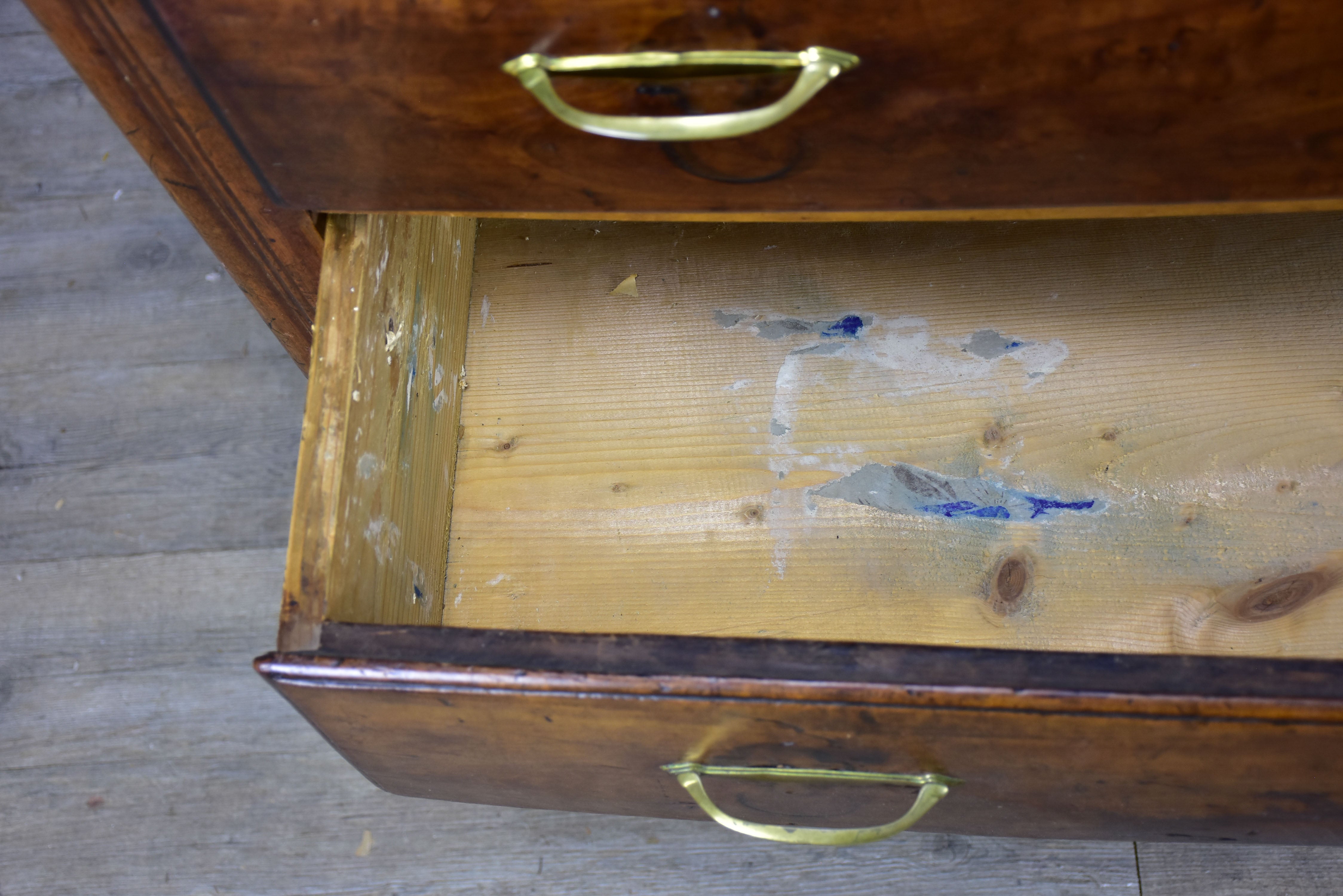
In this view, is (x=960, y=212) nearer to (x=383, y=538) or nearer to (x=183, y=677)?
(x=383, y=538)

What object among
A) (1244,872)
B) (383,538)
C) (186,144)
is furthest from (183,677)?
(1244,872)

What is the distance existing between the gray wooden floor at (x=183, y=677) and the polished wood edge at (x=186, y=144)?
0.36 m

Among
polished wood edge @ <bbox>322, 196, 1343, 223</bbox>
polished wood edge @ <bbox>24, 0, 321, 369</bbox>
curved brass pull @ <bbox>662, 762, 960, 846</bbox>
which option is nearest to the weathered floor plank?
curved brass pull @ <bbox>662, 762, 960, 846</bbox>

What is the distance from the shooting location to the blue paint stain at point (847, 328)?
67 centimetres

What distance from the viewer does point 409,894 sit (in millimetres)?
764

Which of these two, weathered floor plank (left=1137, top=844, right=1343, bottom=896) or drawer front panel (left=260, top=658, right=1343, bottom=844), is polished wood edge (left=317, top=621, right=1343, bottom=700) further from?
weathered floor plank (left=1137, top=844, right=1343, bottom=896)

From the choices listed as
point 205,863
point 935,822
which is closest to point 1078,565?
point 935,822

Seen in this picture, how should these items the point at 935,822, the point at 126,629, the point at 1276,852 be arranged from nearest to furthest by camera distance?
the point at 935,822, the point at 1276,852, the point at 126,629

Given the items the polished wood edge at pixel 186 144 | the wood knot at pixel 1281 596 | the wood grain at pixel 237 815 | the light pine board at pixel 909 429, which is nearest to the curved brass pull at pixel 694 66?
the polished wood edge at pixel 186 144

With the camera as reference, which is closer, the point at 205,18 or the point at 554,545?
the point at 205,18

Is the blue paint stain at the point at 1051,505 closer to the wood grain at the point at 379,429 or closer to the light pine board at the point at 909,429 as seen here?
the light pine board at the point at 909,429

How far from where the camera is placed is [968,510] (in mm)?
615

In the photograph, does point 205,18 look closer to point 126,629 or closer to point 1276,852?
point 126,629

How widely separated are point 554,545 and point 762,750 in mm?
230
